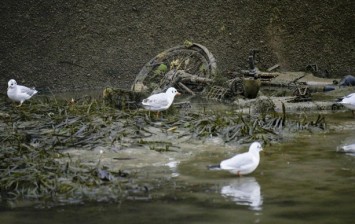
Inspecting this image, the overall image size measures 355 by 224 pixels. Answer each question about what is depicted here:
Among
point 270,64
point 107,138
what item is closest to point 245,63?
point 270,64

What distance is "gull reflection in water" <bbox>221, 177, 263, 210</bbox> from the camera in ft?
26.2

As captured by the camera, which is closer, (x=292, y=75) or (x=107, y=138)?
(x=107, y=138)

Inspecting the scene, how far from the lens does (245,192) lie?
8.44 m

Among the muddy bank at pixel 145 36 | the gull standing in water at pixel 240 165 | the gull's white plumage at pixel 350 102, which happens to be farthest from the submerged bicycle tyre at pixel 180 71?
the gull standing in water at pixel 240 165

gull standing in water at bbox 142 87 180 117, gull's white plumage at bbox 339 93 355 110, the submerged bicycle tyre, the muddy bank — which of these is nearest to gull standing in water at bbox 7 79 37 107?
the submerged bicycle tyre

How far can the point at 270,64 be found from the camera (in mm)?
21406

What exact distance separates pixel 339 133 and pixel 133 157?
355 cm

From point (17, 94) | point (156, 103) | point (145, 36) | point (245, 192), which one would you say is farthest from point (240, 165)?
point (145, 36)

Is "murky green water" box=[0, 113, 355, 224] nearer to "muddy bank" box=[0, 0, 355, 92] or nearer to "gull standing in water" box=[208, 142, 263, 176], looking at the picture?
"gull standing in water" box=[208, 142, 263, 176]

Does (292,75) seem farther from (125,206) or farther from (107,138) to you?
(125,206)

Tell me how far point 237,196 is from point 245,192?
7.4 inches

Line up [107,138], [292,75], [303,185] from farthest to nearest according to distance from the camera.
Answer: [292,75]
[107,138]
[303,185]

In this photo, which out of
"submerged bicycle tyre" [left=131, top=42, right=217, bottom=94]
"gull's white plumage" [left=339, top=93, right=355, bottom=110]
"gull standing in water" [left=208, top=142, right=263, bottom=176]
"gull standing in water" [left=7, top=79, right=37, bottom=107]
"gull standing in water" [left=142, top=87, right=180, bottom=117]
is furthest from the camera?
"submerged bicycle tyre" [left=131, top=42, right=217, bottom=94]

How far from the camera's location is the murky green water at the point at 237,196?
7477 mm
